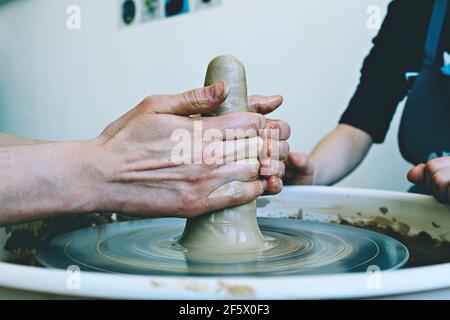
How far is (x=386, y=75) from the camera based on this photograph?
1.50 metres

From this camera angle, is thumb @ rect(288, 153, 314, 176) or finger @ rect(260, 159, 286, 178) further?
thumb @ rect(288, 153, 314, 176)

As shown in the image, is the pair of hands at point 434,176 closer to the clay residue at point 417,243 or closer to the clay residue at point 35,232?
the clay residue at point 417,243

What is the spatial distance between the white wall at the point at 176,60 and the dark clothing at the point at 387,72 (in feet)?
1.08

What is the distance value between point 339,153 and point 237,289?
107cm

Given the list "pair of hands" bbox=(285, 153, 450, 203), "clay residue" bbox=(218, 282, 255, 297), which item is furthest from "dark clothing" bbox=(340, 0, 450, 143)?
"clay residue" bbox=(218, 282, 255, 297)

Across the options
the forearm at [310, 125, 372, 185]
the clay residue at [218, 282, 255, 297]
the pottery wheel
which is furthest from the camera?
the forearm at [310, 125, 372, 185]

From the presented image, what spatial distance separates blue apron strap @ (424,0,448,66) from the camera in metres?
1.33

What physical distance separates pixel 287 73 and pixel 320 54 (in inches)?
7.4

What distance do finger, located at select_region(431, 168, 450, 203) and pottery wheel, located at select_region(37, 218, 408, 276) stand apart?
13cm

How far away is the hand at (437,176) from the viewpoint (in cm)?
83

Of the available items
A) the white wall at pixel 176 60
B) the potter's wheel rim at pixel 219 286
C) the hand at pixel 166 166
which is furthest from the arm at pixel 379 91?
the potter's wheel rim at pixel 219 286

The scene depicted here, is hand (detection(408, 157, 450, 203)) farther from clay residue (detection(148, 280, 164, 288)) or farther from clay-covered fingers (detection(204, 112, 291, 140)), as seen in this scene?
clay residue (detection(148, 280, 164, 288))

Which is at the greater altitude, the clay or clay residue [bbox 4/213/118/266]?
the clay
